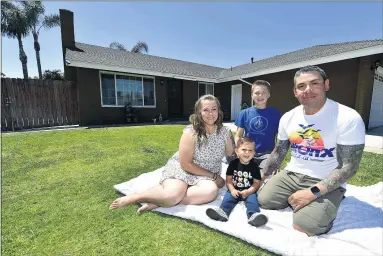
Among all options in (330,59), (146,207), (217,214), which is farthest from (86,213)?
(330,59)

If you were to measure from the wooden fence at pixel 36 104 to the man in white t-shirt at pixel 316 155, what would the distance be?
8.87 meters

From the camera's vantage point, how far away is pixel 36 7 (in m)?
18.2

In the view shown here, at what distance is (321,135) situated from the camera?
1829 millimetres

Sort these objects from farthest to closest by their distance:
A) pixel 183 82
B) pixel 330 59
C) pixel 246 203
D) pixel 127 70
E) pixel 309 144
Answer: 1. pixel 183 82
2. pixel 127 70
3. pixel 330 59
4. pixel 246 203
5. pixel 309 144

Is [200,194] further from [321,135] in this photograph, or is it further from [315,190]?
[321,135]

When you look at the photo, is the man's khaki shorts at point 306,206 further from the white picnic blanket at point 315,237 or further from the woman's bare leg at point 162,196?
the woman's bare leg at point 162,196

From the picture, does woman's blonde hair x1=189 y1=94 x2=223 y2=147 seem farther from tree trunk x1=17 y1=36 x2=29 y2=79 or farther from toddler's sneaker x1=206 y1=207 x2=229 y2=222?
tree trunk x1=17 y1=36 x2=29 y2=79

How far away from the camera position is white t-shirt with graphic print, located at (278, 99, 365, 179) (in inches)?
65.8

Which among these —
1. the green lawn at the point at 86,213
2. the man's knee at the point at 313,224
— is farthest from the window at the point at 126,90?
the man's knee at the point at 313,224

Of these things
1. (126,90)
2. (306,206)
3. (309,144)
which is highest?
(126,90)

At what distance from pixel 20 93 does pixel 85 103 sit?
7.13ft

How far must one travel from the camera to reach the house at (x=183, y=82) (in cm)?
708

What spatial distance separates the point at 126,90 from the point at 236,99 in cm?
633

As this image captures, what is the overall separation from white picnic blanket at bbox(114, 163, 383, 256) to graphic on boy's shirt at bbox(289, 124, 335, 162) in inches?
24.8
